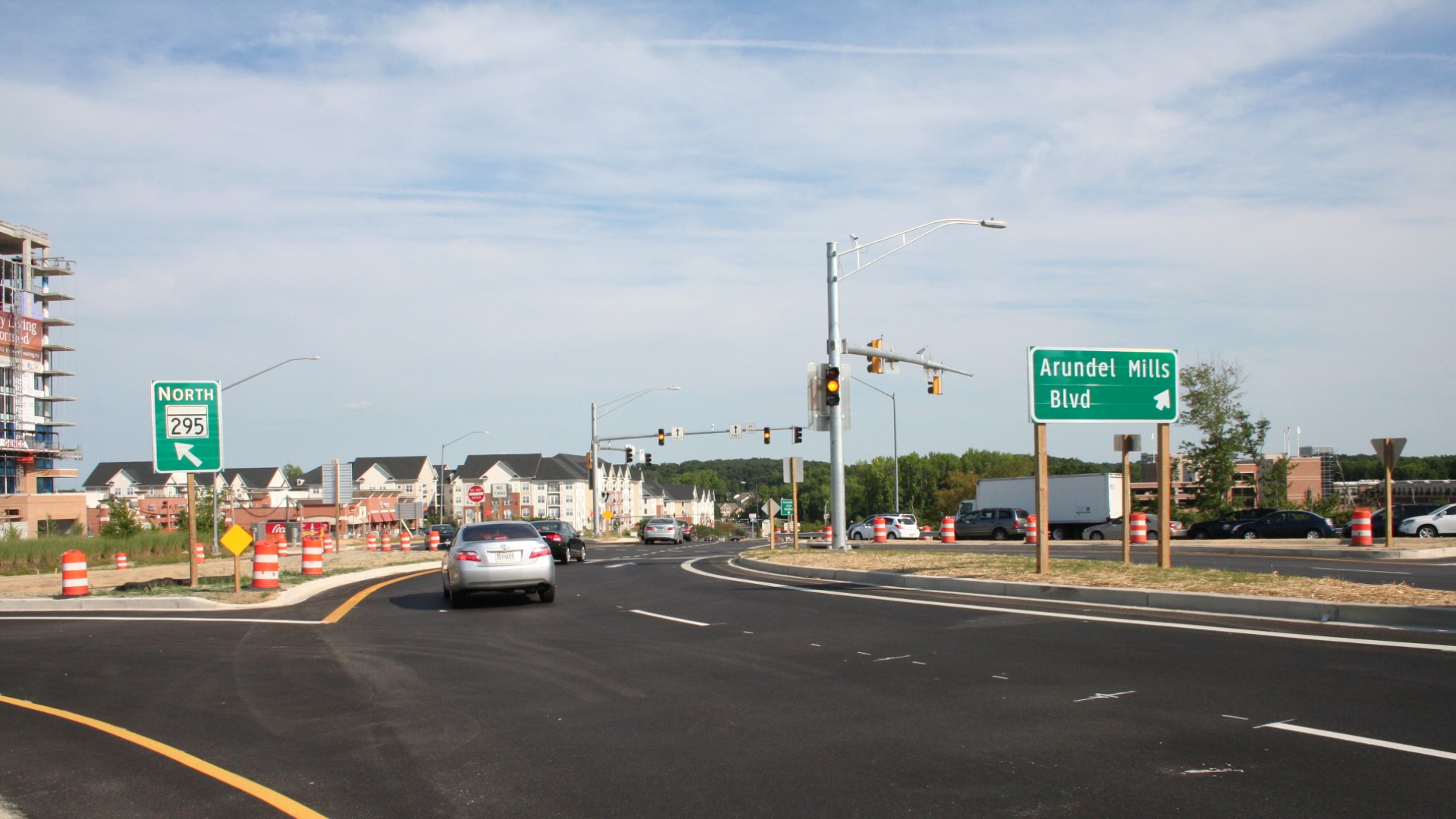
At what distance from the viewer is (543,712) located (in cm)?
861

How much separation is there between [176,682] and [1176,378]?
15.7m

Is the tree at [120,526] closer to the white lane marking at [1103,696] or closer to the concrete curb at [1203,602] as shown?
the concrete curb at [1203,602]

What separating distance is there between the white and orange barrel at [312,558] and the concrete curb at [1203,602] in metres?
11.9

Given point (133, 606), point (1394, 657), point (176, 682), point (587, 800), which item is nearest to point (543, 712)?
point (587, 800)

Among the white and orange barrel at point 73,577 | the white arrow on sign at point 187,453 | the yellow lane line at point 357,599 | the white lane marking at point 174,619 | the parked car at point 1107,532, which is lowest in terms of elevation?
the parked car at point 1107,532

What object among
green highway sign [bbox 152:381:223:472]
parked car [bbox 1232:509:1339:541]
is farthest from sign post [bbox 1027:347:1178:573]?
parked car [bbox 1232:509:1339:541]

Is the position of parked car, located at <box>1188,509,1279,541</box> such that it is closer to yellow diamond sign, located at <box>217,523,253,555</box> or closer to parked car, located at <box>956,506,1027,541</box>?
parked car, located at <box>956,506,1027,541</box>

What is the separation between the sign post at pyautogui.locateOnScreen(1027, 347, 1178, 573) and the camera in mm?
18328

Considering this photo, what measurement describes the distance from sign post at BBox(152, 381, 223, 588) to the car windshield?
549cm

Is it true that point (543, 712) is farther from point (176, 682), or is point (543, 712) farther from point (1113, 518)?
point (1113, 518)

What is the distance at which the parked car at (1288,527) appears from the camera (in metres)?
37.5

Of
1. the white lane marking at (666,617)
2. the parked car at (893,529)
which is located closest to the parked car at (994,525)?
the parked car at (893,529)

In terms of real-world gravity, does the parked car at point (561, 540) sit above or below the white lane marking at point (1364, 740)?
below

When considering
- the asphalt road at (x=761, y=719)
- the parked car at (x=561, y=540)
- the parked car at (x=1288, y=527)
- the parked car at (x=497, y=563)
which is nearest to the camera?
the asphalt road at (x=761, y=719)
